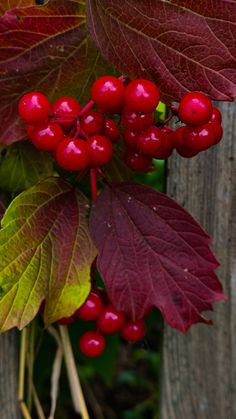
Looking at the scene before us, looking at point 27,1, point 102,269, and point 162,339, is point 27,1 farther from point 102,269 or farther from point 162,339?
point 162,339

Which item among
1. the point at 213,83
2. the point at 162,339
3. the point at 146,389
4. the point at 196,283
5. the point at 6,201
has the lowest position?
the point at 146,389

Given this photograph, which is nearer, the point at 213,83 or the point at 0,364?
the point at 213,83

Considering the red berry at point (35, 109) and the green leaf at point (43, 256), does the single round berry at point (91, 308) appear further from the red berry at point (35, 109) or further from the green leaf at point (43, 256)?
the red berry at point (35, 109)

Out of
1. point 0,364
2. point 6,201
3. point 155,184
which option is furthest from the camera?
point 155,184

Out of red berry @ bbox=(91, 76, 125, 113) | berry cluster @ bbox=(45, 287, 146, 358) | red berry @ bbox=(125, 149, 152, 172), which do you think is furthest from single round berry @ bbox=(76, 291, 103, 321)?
red berry @ bbox=(91, 76, 125, 113)

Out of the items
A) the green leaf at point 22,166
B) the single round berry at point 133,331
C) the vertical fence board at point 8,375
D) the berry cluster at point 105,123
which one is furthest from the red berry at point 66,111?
the vertical fence board at point 8,375

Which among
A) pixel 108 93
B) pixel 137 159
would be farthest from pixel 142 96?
pixel 137 159

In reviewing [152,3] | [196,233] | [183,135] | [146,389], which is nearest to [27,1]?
[152,3]

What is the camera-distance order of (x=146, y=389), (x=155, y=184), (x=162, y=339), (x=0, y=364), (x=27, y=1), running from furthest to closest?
1. (x=146, y=389)
2. (x=155, y=184)
3. (x=162, y=339)
4. (x=0, y=364)
5. (x=27, y=1)
